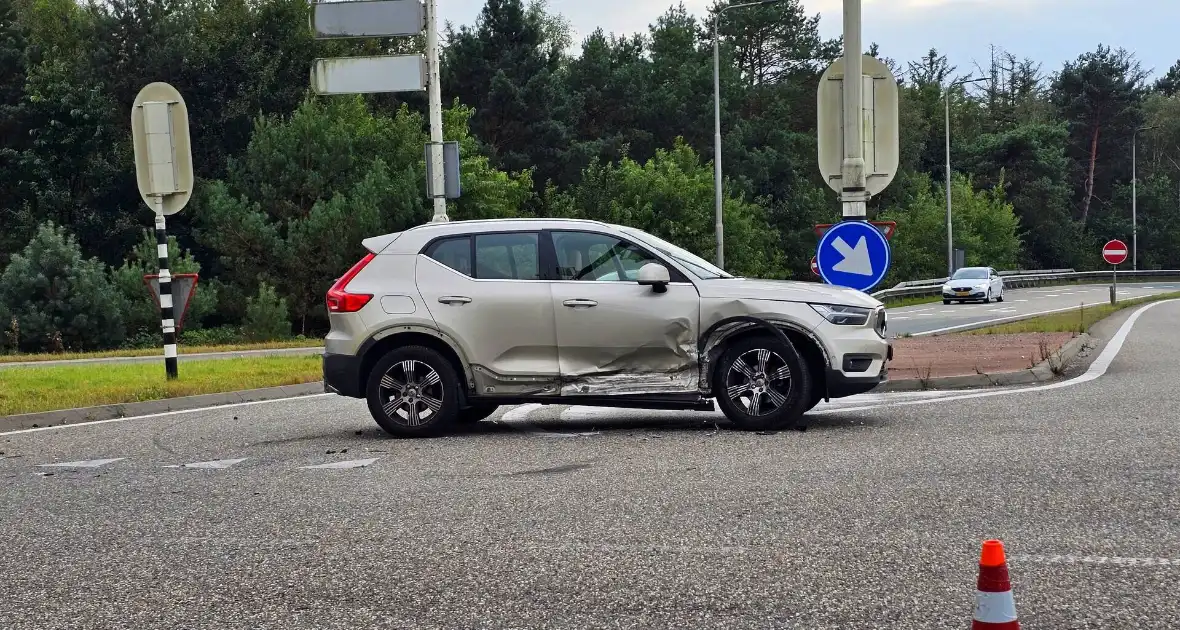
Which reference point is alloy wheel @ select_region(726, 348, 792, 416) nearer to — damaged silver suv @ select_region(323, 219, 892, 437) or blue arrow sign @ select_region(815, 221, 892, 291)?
damaged silver suv @ select_region(323, 219, 892, 437)

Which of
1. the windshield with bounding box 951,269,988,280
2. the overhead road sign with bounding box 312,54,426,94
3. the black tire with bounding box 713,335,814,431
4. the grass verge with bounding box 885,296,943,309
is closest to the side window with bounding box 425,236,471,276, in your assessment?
the black tire with bounding box 713,335,814,431

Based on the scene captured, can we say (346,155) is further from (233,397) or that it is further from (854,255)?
(854,255)

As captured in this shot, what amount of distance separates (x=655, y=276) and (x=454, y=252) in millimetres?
1697

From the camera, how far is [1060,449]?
8.44 m

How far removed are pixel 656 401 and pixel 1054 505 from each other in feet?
13.0

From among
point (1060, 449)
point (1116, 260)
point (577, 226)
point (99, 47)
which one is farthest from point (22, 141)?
point (1060, 449)

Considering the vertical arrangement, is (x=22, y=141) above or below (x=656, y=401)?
above

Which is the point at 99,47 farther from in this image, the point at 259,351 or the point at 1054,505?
the point at 1054,505

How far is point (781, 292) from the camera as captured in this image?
33.0 ft

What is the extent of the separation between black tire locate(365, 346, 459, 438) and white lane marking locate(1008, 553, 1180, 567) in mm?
5553

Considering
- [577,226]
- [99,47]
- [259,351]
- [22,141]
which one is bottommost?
[259,351]

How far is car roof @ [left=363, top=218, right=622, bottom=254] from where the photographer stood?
10.6 meters

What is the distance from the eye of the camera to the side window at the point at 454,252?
34.6 feet

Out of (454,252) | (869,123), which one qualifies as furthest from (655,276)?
(869,123)
